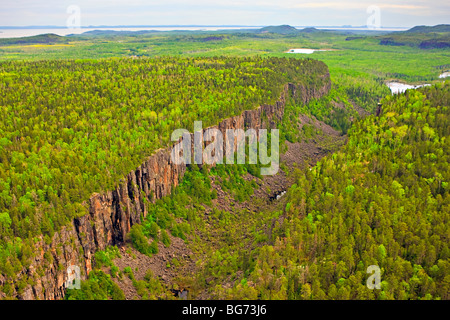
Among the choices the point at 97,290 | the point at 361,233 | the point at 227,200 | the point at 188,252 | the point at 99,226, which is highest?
the point at 361,233

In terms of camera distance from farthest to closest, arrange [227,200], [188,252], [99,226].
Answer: [227,200] → [188,252] → [99,226]

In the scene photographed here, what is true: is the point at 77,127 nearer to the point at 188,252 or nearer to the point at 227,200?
the point at 188,252

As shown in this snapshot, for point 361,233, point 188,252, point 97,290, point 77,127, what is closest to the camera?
point 97,290

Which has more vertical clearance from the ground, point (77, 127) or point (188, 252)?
point (77, 127)

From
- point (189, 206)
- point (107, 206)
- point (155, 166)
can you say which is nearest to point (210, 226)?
point (189, 206)

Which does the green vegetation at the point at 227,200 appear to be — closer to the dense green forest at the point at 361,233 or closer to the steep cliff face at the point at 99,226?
the dense green forest at the point at 361,233

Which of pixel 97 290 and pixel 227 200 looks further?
pixel 227 200

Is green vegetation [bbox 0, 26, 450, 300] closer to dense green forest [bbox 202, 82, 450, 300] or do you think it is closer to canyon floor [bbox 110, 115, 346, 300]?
dense green forest [bbox 202, 82, 450, 300]

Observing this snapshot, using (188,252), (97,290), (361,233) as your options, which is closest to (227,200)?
(188,252)
